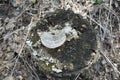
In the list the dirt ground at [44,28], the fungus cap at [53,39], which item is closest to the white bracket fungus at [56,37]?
the fungus cap at [53,39]

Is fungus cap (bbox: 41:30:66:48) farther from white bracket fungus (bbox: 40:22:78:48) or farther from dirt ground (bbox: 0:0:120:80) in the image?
dirt ground (bbox: 0:0:120:80)

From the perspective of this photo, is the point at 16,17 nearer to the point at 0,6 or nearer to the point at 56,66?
the point at 0,6

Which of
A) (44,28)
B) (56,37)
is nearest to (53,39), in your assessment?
(56,37)

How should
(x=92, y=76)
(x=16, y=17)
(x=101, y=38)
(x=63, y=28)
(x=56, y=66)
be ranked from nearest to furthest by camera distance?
(x=56, y=66) → (x=63, y=28) → (x=92, y=76) → (x=101, y=38) → (x=16, y=17)

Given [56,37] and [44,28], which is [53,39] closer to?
[56,37]

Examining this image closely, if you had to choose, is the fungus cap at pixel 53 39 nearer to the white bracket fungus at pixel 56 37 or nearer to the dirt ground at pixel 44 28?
the white bracket fungus at pixel 56 37

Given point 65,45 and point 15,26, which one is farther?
point 15,26

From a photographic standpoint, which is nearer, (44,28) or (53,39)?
(53,39)

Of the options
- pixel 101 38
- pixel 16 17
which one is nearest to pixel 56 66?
pixel 101 38
